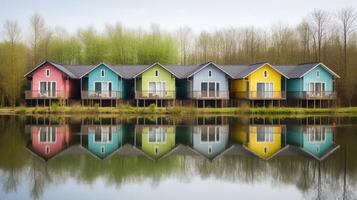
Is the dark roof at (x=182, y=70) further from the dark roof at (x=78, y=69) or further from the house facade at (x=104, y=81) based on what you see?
the dark roof at (x=78, y=69)

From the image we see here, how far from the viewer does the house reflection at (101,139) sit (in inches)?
806

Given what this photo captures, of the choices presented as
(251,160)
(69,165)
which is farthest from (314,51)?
(69,165)

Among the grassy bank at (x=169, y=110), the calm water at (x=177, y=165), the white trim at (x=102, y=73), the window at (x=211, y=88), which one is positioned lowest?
the calm water at (x=177, y=165)

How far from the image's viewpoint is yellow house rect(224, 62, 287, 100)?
5006 cm

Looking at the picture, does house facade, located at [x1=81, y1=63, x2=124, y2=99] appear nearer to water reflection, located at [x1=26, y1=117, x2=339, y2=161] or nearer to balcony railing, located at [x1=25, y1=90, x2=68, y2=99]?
balcony railing, located at [x1=25, y1=90, x2=68, y2=99]

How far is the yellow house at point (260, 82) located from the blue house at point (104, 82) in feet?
41.9

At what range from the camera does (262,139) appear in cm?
2488

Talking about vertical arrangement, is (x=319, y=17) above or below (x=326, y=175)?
above

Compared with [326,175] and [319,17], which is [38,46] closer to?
[319,17]

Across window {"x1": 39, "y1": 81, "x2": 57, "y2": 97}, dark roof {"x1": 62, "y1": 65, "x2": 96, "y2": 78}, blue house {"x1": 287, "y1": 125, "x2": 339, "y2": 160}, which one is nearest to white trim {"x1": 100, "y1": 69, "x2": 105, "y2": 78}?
dark roof {"x1": 62, "y1": 65, "x2": 96, "y2": 78}

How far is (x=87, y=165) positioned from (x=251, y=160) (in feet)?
21.1

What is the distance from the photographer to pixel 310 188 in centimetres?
1398

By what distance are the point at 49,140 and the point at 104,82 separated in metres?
26.5

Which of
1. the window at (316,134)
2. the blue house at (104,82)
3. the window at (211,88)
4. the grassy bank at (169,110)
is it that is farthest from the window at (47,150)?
the window at (211,88)
